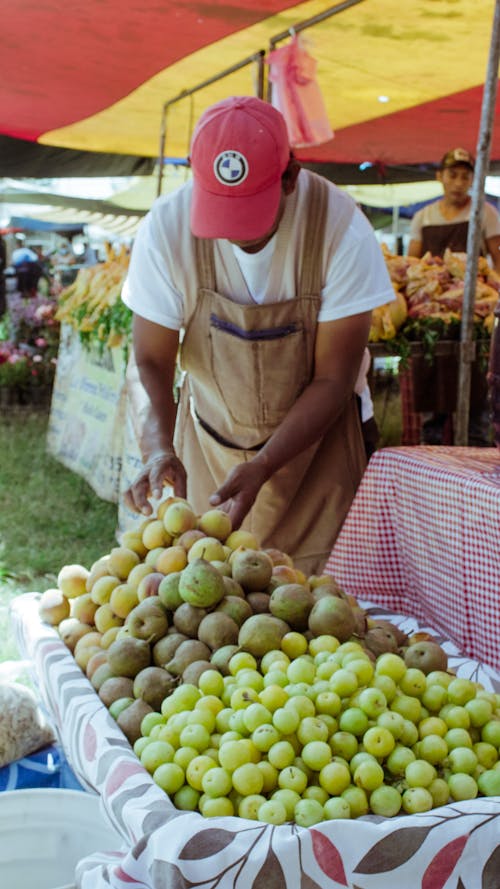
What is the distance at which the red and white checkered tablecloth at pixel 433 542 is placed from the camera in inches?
75.5

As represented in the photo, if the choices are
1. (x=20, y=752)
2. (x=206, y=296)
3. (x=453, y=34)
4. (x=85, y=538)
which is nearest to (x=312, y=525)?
(x=206, y=296)

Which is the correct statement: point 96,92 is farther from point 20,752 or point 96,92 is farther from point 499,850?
point 499,850

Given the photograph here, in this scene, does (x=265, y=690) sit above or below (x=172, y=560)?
below

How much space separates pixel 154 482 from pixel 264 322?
1.92 feet

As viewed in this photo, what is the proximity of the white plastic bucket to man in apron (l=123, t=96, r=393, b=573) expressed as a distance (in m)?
0.85

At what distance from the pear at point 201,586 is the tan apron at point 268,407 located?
0.93 m

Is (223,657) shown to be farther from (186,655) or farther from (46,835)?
(46,835)

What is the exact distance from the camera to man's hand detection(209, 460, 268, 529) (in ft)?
6.71

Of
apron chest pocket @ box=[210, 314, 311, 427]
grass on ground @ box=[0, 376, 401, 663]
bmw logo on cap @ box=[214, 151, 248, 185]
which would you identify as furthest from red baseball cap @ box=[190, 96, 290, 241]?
grass on ground @ box=[0, 376, 401, 663]

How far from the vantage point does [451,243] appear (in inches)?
244

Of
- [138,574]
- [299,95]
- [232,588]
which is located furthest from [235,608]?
[299,95]

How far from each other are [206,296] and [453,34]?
10.4 feet

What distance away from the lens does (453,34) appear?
4.73m

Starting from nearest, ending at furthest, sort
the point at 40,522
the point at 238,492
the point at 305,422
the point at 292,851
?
the point at 292,851 < the point at 238,492 < the point at 305,422 < the point at 40,522
